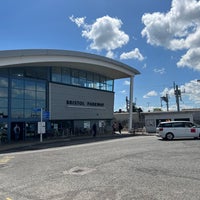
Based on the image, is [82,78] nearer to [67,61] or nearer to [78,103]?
[78,103]

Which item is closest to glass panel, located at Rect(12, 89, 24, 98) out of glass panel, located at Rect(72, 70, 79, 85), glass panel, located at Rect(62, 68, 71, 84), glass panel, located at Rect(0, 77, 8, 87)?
glass panel, located at Rect(0, 77, 8, 87)

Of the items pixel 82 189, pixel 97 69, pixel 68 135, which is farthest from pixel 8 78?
pixel 82 189

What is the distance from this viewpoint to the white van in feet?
81.9

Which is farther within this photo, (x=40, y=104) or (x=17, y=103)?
(x=40, y=104)

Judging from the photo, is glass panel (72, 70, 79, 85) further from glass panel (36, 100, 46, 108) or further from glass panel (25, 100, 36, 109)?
glass panel (25, 100, 36, 109)

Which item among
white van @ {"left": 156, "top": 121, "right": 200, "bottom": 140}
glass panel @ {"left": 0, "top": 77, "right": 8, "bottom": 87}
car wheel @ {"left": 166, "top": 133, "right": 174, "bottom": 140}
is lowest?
car wheel @ {"left": 166, "top": 133, "right": 174, "bottom": 140}

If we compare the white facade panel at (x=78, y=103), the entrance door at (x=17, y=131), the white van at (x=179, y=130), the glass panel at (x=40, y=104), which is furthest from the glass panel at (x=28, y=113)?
the white van at (x=179, y=130)

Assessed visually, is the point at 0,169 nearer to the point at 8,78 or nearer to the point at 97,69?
the point at 8,78

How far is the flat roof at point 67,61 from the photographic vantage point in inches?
1081

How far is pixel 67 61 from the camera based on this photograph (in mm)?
33312

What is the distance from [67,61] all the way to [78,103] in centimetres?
640

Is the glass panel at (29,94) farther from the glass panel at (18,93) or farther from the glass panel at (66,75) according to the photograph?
the glass panel at (66,75)

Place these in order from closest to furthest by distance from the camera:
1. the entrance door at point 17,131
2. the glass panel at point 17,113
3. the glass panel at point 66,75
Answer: the glass panel at point 17,113 → the entrance door at point 17,131 → the glass panel at point 66,75

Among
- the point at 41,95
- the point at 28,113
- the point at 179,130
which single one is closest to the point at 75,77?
the point at 41,95
